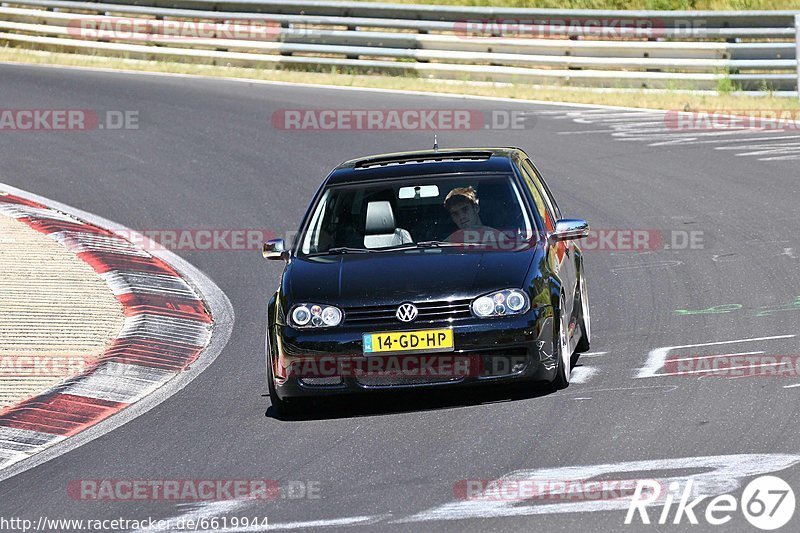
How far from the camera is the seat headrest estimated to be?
9602mm

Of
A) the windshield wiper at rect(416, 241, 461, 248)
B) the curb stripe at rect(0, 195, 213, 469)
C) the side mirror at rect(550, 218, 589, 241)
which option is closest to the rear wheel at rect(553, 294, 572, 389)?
the side mirror at rect(550, 218, 589, 241)

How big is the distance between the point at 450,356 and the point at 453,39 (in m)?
16.2

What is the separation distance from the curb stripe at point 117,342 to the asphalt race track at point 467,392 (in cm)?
36

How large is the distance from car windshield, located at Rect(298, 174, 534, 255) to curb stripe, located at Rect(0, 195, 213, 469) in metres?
1.64

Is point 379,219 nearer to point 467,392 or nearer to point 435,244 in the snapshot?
point 435,244

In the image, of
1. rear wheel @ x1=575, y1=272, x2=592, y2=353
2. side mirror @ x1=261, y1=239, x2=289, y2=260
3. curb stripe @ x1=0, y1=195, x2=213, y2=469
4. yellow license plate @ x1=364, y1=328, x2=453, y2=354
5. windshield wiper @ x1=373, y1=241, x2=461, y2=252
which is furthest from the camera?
rear wheel @ x1=575, y1=272, x2=592, y2=353

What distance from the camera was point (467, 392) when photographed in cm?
917

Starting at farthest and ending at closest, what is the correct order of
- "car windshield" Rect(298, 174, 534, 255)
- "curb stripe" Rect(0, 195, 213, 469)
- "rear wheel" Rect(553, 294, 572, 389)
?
"car windshield" Rect(298, 174, 534, 255)
"curb stripe" Rect(0, 195, 213, 469)
"rear wheel" Rect(553, 294, 572, 389)

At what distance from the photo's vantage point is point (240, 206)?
1625 cm

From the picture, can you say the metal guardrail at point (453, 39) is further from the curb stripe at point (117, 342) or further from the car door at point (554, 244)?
the car door at point (554, 244)

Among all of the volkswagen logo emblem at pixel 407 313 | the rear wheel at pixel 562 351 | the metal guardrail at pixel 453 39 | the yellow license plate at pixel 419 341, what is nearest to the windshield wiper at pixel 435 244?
the rear wheel at pixel 562 351

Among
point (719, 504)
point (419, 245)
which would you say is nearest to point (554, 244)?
point (419, 245)

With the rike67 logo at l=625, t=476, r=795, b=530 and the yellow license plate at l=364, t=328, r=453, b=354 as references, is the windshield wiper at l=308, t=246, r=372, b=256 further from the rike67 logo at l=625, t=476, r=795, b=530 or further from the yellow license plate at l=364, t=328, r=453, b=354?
the rike67 logo at l=625, t=476, r=795, b=530

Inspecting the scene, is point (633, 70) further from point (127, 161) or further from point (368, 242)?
point (368, 242)
